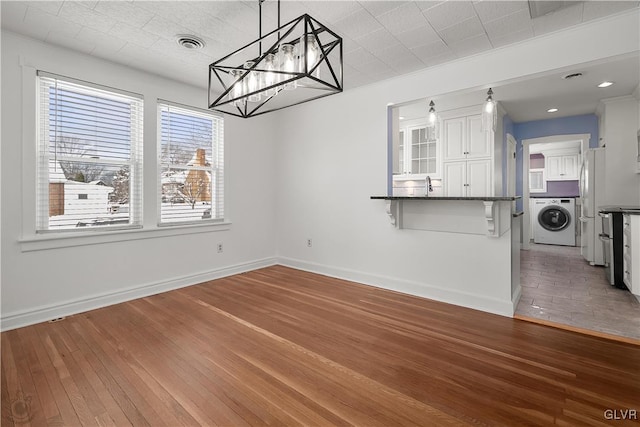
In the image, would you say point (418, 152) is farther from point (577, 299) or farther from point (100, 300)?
point (100, 300)

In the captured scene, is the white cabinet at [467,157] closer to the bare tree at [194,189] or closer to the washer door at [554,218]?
the washer door at [554,218]

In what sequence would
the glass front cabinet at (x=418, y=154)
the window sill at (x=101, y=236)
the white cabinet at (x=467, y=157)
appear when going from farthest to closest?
the glass front cabinet at (x=418, y=154) → the white cabinet at (x=467, y=157) → the window sill at (x=101, y=236)

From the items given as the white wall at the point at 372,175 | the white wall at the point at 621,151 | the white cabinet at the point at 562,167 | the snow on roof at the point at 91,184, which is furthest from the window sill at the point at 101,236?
the white cabinet at the point at 562,167

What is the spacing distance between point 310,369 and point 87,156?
2.92m

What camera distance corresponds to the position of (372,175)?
376cm

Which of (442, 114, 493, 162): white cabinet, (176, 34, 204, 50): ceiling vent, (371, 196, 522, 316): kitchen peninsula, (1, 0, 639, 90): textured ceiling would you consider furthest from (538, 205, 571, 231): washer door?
(176, 34, 204, 50): ceiling vent

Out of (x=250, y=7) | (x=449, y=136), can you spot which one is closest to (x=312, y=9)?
(x=250, y=7)

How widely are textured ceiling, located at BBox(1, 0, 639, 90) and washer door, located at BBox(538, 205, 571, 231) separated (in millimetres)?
5616

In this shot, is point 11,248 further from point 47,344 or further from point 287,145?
point 287,145

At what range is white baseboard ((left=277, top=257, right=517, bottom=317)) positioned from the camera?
286 centimetres

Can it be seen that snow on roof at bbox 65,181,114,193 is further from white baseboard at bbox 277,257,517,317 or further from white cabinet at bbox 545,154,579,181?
white cabinet at bbox 545,154,579,181

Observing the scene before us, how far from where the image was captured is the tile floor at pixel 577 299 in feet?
8.56

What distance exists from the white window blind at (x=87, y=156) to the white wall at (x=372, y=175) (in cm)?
212

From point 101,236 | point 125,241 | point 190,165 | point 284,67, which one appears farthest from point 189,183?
point 284,67
